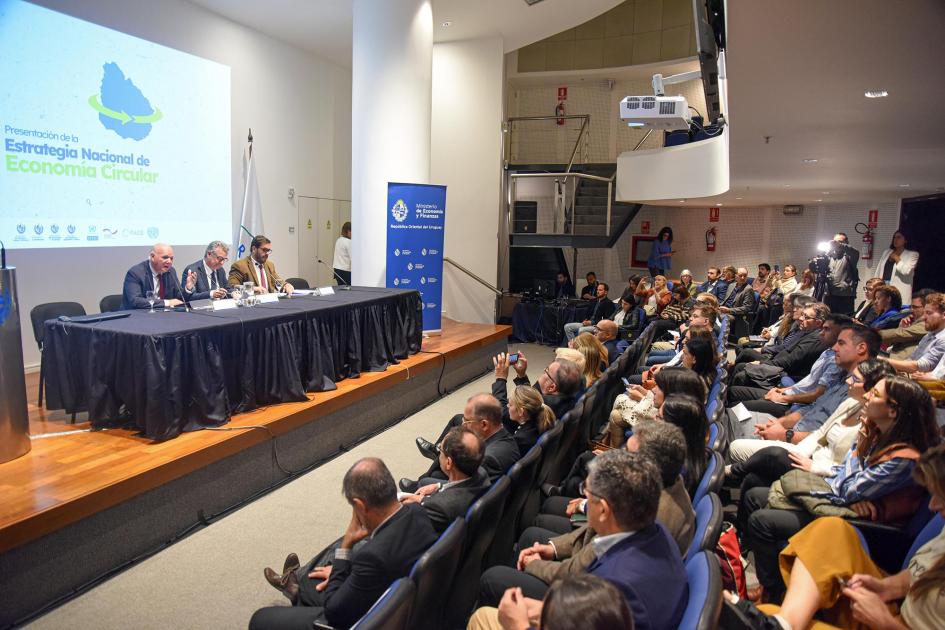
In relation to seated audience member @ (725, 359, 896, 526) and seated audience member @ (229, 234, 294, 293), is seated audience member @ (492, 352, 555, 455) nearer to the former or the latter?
seated audience member @ (725, 359, 896, 526)

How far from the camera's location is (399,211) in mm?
7211

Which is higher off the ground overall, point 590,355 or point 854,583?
point 590,355

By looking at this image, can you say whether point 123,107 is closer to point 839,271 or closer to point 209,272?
point 209,272

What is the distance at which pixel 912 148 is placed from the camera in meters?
5.31

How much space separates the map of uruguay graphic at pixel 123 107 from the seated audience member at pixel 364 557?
5773mm

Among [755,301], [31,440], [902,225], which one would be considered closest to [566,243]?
[755,301]

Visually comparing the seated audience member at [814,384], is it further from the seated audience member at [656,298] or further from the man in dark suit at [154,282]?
the man in dark suit at [154,282]

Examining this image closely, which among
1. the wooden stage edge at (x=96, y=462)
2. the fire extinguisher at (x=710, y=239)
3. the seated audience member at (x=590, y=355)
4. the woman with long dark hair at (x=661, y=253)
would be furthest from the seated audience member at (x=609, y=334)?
the fire extinguisher at (x=710, y=239)

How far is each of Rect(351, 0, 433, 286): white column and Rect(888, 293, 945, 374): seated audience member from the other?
5156 mm

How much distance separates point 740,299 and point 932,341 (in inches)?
215

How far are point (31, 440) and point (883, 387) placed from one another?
441cm

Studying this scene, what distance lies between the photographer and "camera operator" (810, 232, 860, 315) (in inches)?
362

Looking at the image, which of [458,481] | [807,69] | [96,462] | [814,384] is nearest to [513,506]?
[458,481]

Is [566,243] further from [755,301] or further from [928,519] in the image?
[928,519]
